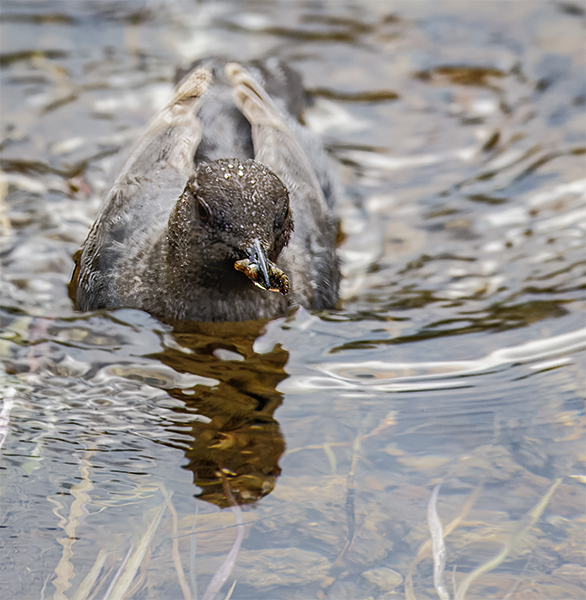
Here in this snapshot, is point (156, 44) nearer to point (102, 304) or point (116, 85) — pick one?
point (116, 85)

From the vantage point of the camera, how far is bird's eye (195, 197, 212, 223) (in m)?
4.52

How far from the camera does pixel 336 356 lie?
181 inches

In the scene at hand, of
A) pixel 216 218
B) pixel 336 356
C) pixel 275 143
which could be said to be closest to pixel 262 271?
pixel 216 218

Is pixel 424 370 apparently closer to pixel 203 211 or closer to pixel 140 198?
pixel 203 211

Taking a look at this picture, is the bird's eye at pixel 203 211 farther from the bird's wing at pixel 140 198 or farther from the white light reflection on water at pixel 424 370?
the white light reflection on water at pixel 424 370

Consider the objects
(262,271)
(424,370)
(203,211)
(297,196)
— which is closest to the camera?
(262,271)

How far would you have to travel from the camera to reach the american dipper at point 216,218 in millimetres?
4500

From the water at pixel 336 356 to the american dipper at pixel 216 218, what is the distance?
0.78 feet

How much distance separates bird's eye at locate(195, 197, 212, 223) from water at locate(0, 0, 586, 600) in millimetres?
771

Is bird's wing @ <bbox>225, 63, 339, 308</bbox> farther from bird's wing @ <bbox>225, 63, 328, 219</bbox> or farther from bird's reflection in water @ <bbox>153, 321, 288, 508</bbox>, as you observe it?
bird's reflection in water @ <bbox>153, 321, 288, 508</bbox>

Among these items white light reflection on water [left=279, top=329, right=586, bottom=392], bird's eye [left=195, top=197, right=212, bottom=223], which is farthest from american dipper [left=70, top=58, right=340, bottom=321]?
white light reflection on water [left=279, top=329, right=586, bottom=392]

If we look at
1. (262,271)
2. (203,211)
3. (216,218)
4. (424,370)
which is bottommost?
(424,370)

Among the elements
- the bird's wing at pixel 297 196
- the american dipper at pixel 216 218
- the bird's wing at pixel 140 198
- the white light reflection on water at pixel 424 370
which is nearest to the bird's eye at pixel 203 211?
the american dipper at pixel 216 218

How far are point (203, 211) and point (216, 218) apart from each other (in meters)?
0.15
